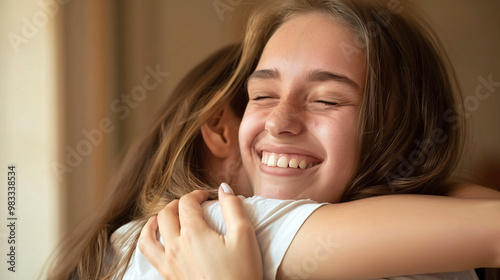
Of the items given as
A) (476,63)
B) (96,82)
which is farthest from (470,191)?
(96,82)

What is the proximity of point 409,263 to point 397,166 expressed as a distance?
40 centimetres

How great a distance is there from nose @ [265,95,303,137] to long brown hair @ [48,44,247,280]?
8.0 inches

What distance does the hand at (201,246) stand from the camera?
717 mm

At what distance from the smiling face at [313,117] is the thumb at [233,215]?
205mm

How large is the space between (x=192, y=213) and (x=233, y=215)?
0.09 meters

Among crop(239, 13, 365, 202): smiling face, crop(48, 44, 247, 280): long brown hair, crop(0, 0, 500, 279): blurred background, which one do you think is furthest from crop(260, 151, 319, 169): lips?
crop(0, 0, 500, 279): blurred background

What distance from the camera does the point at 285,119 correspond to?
3.14 feet

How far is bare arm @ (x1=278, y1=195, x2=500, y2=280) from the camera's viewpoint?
667 millimetres

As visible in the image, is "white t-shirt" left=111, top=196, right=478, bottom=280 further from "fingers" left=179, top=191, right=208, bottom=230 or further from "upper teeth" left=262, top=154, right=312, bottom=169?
"upper teeth" left=262, top=154, right=312, bottom=169

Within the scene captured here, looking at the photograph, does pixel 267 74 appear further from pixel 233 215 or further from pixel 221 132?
pixel 233 215

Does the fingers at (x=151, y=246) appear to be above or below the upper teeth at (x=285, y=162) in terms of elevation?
below

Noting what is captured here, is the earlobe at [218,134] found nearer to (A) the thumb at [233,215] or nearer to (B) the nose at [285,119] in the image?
(B) the nose at [285,119]

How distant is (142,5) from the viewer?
134 cm

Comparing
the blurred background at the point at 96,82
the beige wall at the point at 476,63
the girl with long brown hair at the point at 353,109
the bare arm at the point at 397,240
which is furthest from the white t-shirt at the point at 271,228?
the beige wall at the point at 476,63
